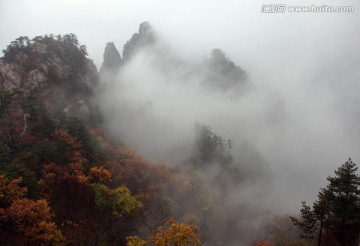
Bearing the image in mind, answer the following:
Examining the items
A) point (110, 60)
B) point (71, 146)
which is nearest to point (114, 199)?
point (71, 146)

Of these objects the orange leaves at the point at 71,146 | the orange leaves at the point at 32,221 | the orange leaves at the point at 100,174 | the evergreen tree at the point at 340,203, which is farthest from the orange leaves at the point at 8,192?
the evergreen tree at the point at 340,203

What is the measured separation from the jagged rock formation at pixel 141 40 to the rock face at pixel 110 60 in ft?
87.4

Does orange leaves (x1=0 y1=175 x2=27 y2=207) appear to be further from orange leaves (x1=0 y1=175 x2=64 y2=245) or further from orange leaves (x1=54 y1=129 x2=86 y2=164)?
orange leaves (x1=54 y1=129 x2=86 y2=164)

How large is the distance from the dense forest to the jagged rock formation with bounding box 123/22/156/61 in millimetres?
78582

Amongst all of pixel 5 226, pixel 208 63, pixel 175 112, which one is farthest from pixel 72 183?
pixel 208 63

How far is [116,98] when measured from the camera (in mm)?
129875

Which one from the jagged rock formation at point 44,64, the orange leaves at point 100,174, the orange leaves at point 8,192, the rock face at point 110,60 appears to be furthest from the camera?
the rock face at point 110,60

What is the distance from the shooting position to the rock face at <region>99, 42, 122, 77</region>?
157 m

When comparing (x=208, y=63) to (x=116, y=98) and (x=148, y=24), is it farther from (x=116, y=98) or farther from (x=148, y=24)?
(x=116, y=98)

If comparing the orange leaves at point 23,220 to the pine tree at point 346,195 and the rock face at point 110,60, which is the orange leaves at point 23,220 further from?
the rock face at point 110,60

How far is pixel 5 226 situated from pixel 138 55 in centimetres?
16263

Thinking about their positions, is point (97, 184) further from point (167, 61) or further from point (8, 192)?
point (167, 61)

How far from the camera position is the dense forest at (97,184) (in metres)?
37.8

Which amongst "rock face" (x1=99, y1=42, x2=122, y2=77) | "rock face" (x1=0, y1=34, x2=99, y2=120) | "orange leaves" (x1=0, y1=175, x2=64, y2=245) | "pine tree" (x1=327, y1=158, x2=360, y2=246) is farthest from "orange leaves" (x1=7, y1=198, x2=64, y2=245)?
"rock face" (x1=99, y1=42, x2=122, y2=77)
